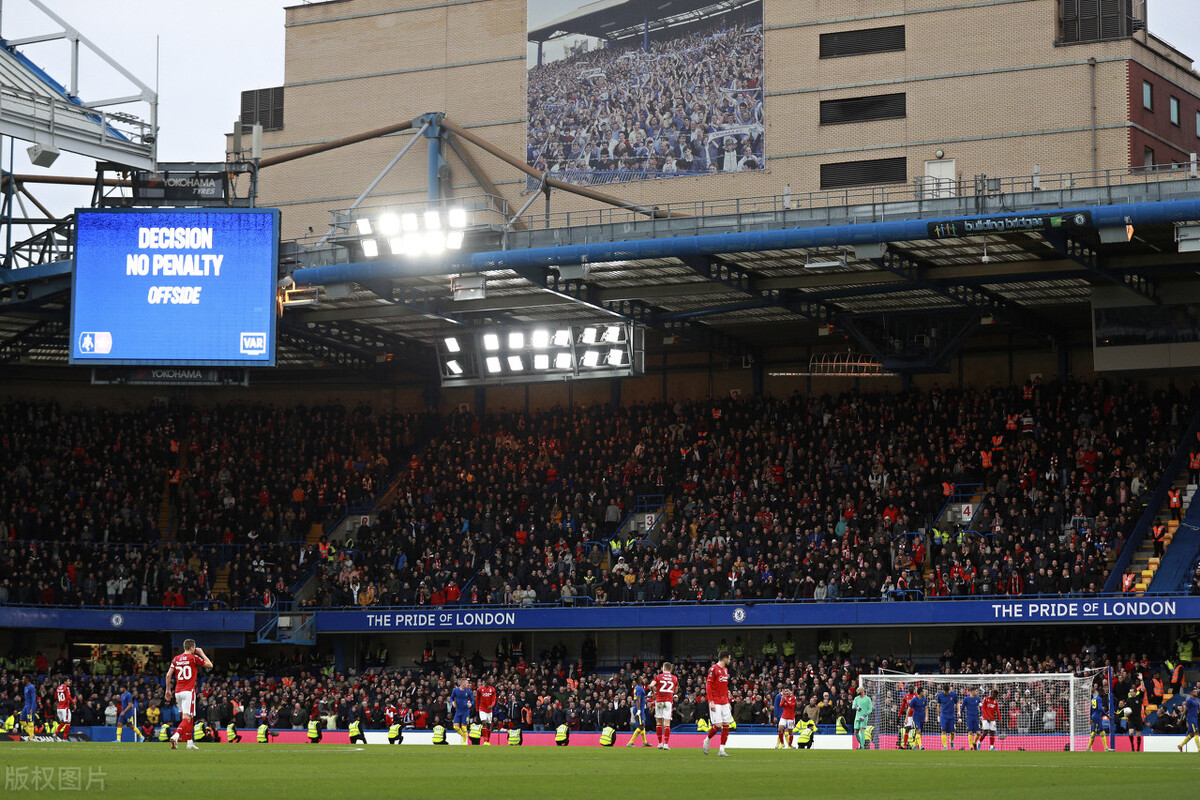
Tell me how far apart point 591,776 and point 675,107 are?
35449mm

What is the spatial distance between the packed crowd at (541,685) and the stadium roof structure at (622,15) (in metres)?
20.9

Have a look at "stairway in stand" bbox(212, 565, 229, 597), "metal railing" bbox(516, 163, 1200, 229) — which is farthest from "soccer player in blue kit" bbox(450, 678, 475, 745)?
"stairway in stand" bbox(212, 565, 229, 597)

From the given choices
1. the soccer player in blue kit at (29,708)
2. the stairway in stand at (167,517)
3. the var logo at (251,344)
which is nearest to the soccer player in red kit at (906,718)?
the var logo at (251,344)

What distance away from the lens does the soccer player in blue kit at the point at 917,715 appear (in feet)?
111

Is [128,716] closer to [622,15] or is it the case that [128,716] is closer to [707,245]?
[707,245]

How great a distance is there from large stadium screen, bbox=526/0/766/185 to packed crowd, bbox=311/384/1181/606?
8529 millimetres

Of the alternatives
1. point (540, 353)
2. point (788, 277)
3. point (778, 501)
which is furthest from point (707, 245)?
point (778, 501)

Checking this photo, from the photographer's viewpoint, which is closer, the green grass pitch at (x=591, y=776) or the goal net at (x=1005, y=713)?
the green grass pitch at (x=591, y=776)

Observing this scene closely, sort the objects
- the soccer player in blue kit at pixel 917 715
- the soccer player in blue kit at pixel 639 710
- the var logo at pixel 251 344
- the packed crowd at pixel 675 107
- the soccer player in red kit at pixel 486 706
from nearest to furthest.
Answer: the soccer player in blue kit at pixel 917 715 → the soccer player in blue kit at pixel 639 710 → the soccer player in red kit at pixel 486 706 → the var logo at pixel 251 344 → the packed crowd at pixel 675 107

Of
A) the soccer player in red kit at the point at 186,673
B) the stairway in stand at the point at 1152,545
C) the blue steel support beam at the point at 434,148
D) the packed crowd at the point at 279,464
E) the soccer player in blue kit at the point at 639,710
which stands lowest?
the soccer player in blue kit at the point at 639,710

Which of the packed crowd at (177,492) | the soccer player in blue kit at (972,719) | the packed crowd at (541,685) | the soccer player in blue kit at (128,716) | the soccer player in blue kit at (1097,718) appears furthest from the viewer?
the packed crowd at (177,492)

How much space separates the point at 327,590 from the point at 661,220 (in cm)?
1685

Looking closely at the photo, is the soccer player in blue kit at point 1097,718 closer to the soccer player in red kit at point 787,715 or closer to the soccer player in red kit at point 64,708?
the soccer player in red kit at point 787,715

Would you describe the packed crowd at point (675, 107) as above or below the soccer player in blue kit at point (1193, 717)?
above
